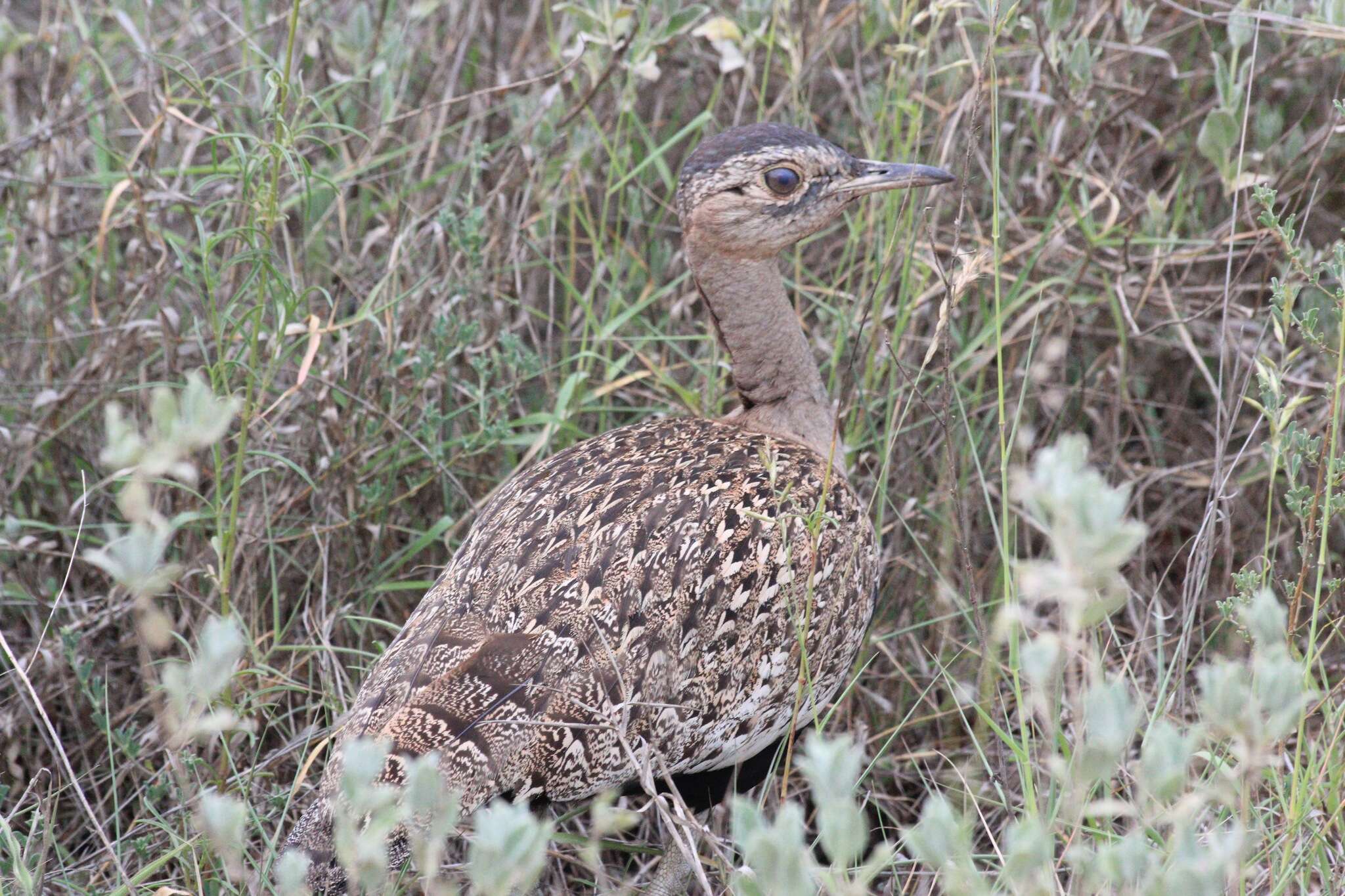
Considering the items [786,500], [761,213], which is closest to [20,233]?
[761,213]

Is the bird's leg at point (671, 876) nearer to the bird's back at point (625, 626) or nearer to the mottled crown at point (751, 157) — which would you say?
the bird's back at point (625, 626)

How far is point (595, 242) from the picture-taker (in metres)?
3.69

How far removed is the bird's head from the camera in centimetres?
310

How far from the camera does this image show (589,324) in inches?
151

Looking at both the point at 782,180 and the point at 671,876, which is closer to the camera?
the point at 671,876

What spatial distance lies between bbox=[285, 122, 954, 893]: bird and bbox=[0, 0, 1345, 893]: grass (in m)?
0.26

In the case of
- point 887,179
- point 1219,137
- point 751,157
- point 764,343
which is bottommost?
point 764,343

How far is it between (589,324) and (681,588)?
1.37 meters

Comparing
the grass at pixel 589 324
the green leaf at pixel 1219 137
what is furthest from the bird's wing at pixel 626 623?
the green leaf at pixel 1219 137

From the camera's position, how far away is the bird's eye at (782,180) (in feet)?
10.2

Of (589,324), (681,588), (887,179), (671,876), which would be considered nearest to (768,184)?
(887,179)

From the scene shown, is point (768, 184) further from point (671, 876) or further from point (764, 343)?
point (671, 876)

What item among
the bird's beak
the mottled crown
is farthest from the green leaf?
the mottled crown

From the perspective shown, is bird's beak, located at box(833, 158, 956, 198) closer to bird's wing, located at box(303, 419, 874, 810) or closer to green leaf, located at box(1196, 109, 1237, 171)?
bird's wing, located at box(303, 419, 874, 810)
